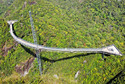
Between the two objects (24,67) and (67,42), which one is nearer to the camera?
(24,67)

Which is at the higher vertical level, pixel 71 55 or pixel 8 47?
pixel 71 55

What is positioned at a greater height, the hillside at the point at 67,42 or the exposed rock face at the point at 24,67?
the hillside at the point at 67,42

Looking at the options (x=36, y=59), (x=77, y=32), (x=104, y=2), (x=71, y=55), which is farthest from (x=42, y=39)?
(x=104, y=2)

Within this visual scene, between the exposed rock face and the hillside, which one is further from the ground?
the hillside

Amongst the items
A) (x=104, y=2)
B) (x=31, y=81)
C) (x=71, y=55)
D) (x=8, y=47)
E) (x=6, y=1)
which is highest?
(x=31, y=81)

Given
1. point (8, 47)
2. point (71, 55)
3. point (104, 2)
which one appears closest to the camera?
point (71, 55)

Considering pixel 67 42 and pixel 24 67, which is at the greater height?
pixel 67 42

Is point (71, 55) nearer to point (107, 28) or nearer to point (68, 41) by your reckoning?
point (68, 41)

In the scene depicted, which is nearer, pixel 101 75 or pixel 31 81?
pixel 31 81
